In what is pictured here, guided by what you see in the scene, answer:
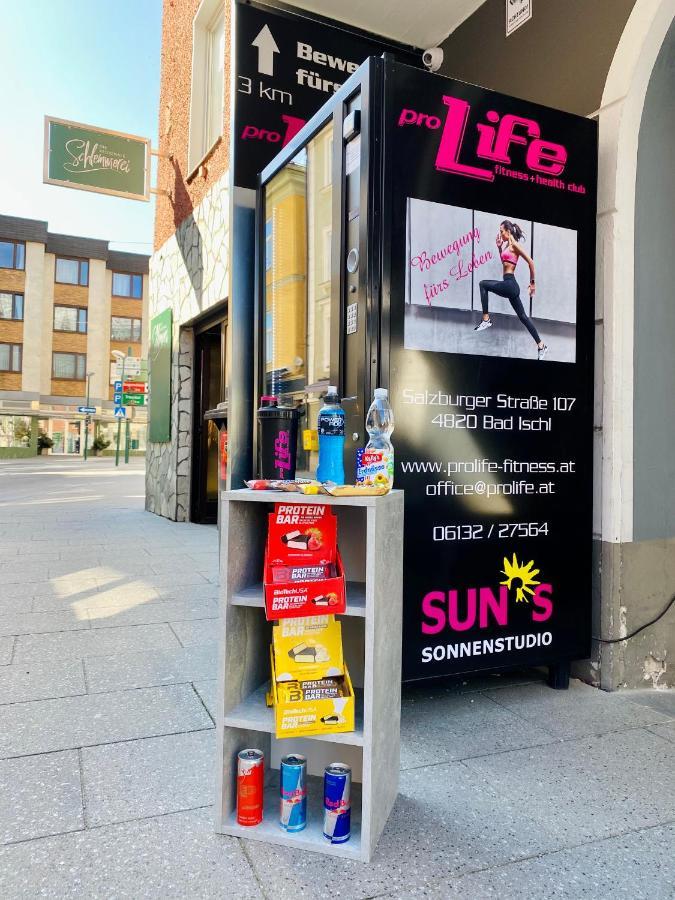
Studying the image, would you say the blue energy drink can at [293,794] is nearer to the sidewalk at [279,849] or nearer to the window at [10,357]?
the sidewalk at [279,849]

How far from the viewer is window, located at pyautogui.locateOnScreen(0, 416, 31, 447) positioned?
35500 millimetres

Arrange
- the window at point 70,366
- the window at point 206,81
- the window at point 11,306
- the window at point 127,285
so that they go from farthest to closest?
1. the window at point 127,285
2. the window at point 70,366
3. the window at point 11,306
4. the window at point 206,81

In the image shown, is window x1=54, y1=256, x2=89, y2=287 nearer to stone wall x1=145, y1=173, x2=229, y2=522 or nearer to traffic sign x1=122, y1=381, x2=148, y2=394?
traffic sign x1=122, y1=381, x2=148, y2=394

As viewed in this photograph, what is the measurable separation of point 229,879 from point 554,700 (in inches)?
69.5

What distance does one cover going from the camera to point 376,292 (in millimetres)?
2629

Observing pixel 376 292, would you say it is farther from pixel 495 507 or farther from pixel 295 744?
pixel 295 744

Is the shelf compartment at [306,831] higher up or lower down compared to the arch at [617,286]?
lower down

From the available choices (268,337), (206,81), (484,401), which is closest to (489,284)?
(484,401)

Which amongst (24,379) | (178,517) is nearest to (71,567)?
(178,517)

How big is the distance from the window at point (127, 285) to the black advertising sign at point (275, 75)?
38.8 meters

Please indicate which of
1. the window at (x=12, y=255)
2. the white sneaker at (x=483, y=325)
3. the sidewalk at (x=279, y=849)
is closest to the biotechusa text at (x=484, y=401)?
the white sneaker at (x=483, y=325)

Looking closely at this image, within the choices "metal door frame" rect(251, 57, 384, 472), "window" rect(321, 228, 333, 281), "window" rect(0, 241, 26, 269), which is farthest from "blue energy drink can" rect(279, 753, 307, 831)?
"window" rect(0, 241, 26, 269)

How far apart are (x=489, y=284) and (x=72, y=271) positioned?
39783 mm

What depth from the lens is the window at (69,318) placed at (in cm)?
3794
